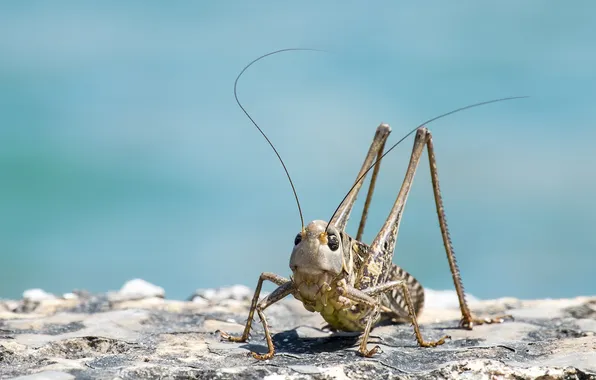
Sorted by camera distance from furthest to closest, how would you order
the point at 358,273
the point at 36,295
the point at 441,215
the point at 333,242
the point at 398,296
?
the point at 36,295 < the point at 441,215 < the point at 398,296 < the point at 358,273 < the point at 333,242

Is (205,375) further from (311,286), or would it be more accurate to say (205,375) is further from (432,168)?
(432,168)

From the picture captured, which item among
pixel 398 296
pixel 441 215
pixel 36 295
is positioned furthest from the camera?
pixel 36 295

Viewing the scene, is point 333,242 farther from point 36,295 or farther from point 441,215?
point 36,295

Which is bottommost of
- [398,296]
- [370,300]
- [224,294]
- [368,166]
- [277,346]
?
[277,346]

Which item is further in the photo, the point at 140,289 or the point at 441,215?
the point at 140,289

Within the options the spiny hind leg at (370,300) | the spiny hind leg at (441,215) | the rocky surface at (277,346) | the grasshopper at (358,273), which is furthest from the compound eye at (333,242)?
the spiny hind leg at (441,215)

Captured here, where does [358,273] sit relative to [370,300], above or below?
above

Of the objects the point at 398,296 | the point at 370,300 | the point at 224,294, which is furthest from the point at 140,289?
the point at 370,300
